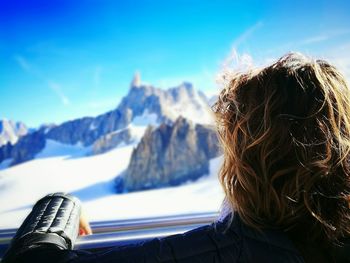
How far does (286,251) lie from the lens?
45 cm

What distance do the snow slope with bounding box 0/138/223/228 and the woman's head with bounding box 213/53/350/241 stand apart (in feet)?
0.50

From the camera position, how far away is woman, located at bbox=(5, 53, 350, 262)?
0.49 metres

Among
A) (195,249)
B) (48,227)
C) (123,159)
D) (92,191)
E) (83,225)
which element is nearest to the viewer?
(195,249)

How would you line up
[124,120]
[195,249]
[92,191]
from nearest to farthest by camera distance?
[195,249] < [92,191] < [124,120]

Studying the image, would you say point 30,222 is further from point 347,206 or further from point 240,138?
point 347,206

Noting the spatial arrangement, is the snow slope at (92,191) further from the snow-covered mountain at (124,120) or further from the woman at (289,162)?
the snow-covered mountain at (124,120)

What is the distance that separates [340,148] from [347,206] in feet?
0.34

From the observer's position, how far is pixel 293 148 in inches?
20.3

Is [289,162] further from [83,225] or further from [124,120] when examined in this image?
[124,120]

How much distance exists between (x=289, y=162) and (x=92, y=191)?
375 inches

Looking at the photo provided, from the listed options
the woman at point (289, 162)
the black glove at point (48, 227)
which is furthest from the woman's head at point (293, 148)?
the black glove at point (48, 227)

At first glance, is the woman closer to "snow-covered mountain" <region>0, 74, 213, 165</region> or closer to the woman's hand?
the woman's hand

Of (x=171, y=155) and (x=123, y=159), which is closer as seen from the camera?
(x=123, y=159)

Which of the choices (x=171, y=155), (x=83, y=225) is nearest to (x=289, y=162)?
(x=83, y=225)
